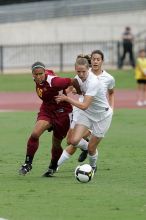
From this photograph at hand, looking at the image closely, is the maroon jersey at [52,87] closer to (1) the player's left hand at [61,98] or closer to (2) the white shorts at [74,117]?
(1) the player's left hand at [61,98]

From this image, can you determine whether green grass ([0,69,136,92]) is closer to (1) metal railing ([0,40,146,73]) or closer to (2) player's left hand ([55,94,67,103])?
(1) metal railing ([0,40,146,73])

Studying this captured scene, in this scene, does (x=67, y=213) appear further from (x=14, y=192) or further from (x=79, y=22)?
(x=79, y=22)

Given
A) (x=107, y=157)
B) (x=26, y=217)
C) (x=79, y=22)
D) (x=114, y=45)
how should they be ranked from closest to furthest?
(x=26, y=217) < (x=107, y=157) < (x=114, y=45) < (x=79, y=22)

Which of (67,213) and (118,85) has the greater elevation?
(67,213)

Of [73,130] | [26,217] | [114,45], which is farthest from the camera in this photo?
[114,45]

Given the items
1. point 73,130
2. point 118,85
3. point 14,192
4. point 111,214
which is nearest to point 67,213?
point 111,214

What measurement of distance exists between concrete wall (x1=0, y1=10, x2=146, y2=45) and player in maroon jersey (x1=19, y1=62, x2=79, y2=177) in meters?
30.2

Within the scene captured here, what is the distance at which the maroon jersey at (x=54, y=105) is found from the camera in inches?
522

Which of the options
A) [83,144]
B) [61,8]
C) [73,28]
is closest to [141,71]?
[73,28]

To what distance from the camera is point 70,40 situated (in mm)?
44969

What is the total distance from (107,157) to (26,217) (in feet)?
22.0

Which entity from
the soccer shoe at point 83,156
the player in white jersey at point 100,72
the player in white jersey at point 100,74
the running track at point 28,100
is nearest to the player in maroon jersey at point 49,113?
the player in white jersey at point 100,74

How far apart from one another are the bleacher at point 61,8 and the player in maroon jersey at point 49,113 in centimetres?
3115

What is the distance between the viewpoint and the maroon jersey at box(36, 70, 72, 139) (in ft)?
43.5
